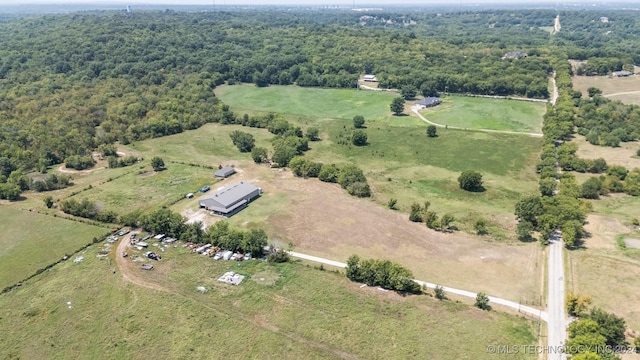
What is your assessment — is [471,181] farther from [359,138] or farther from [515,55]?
[515,55]

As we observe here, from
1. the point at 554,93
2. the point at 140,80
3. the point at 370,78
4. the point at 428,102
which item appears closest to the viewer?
the point at 428,102

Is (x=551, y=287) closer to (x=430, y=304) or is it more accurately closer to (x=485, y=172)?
(x=430, y=304)

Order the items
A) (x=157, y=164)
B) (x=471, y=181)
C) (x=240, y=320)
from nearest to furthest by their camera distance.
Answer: (x=240, y=320) < (x=471, y=181) < (x=157, y=164)

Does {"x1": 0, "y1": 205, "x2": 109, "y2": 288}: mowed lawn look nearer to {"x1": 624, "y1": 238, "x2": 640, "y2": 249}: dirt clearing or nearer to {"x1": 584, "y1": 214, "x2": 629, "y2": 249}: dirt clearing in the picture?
{"x1": 584, "y1": 214, "x2": 629, "y2": 249}: dirt clearing

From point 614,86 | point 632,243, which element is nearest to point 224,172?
point 632,243

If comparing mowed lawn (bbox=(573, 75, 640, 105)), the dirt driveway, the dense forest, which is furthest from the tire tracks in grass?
mowed lawn (bbox=(573, 75, 640, 105))

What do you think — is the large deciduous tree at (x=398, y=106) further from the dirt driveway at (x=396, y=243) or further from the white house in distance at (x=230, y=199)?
the white house in distance at (x=230, y=199)

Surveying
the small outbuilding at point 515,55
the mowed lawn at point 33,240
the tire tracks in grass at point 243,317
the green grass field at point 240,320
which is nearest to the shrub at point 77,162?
the mowed lawn at point 33,240
